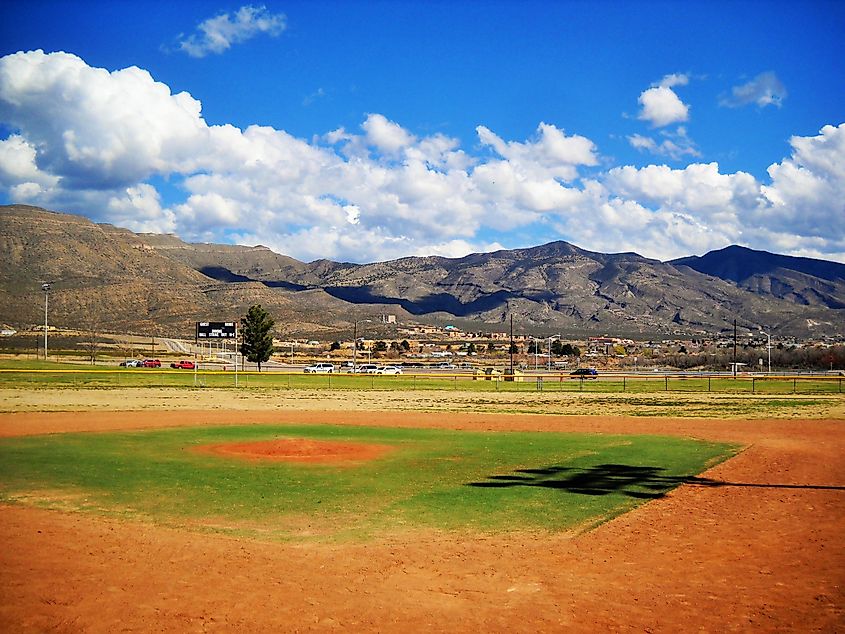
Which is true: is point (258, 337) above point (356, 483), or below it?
above

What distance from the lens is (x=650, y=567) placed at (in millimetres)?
12070

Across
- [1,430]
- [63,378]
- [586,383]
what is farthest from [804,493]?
[63,378]

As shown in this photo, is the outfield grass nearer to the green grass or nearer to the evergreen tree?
the evergreen tree

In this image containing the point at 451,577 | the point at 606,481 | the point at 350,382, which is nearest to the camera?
the point at 451,577

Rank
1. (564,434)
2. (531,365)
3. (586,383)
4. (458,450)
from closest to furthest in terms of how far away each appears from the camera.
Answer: (458,450) < (564,434) < (586,383) < (531,365)

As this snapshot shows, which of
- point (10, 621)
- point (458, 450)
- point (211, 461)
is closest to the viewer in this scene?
point (10, 621)

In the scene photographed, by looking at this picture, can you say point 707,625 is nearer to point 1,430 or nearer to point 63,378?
point 1,430

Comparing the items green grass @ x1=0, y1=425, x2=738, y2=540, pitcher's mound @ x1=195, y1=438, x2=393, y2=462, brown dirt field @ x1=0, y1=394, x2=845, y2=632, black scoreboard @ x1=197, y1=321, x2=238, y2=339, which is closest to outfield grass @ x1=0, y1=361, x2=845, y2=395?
black scoreboard @ x1=197, y1=321, x2=238, y2=339

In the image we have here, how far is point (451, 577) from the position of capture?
446 inches

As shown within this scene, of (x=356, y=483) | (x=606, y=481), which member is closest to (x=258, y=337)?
(x=356, y=483)

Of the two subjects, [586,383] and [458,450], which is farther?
[586,383]

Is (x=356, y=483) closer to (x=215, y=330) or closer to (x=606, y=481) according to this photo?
(x=606, y=481)

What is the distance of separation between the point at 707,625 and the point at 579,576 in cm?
240

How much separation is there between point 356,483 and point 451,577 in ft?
28.0
